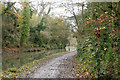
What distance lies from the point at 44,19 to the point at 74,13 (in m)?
19.6

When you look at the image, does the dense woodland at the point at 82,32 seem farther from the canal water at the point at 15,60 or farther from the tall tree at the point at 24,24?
the canal water at the point at 15,60

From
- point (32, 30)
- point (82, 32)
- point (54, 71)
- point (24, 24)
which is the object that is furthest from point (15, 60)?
point (32, 30)

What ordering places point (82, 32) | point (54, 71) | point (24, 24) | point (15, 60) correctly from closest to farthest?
point (54, 71), point (82, 32), point (15, 60), point (24, 24)

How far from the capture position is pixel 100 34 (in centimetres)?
393

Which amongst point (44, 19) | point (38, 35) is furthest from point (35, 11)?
point (38, 35)

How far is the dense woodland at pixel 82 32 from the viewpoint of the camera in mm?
3062

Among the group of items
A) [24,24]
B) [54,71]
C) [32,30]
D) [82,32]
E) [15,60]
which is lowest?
[15,60]

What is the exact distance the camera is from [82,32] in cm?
872

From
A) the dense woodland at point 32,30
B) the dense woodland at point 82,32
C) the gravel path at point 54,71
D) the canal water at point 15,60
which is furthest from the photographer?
the dense woodland at point 32,30

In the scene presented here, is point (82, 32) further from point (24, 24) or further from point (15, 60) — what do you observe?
point (24, 24)

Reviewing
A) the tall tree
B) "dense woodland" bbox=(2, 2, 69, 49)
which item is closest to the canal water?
"dense woodland" bbox=(2, 2, 69, 49)

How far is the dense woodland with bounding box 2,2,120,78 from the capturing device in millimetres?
3062

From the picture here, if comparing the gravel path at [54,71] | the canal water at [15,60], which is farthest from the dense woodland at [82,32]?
the canal water at [15,60]

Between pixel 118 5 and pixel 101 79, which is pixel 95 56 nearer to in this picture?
pixel 101 79
